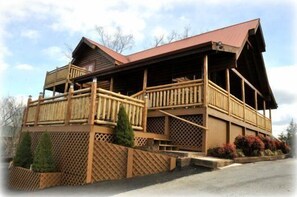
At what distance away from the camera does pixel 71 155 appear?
9.14 m

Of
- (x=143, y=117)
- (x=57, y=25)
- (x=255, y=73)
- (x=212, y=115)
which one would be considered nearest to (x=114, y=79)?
(x=57, y=25)

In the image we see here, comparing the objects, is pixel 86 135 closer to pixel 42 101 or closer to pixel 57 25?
pixel 42 101

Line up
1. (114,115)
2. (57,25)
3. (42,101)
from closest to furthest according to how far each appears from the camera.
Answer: (114,115), (42,101), (57,25)

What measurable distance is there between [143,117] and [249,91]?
1271 cm

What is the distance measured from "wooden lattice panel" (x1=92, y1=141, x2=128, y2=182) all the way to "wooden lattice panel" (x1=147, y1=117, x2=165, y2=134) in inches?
140

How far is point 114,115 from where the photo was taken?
967 cm

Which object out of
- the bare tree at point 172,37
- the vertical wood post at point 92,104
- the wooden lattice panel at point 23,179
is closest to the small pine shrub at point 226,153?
the vertical wood post at point 92,104

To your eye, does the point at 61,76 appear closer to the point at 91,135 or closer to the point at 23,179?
the point at 23,179

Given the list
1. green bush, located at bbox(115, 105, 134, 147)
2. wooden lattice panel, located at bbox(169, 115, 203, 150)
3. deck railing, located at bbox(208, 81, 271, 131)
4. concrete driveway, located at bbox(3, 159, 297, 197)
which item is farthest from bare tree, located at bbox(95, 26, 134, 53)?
concrete driveway, located at bbox(3, 159, 297, 197)

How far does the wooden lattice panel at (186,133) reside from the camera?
35.6ft

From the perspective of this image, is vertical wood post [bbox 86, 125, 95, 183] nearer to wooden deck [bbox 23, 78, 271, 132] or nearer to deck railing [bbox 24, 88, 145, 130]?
wooden deck [bbox 23, 78, 271, 132]

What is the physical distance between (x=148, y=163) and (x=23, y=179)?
452cm

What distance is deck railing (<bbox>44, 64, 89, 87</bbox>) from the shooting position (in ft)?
70.3

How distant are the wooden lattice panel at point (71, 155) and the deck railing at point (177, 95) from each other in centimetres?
426
